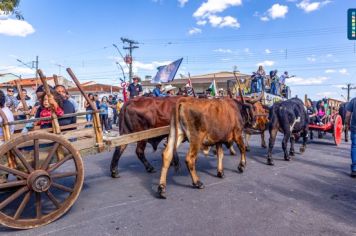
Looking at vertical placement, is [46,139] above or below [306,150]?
above

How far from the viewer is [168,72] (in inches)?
526

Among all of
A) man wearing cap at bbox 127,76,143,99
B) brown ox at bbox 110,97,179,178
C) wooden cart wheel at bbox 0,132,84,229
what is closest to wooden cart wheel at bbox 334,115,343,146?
brown ox at bbox 110,97,179,178

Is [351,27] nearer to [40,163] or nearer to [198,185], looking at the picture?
[198,185]

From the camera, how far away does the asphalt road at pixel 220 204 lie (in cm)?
390

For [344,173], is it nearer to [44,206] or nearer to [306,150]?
[306,150]

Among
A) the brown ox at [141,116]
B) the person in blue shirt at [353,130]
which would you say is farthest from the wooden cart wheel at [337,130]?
the brown ox at [141,116]

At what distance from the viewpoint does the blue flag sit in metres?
12.9

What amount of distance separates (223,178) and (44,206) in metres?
3.43

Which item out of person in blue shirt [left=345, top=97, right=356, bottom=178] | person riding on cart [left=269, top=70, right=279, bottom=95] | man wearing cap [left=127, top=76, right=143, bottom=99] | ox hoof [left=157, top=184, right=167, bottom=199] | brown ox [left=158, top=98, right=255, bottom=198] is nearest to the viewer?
ox hoof [left=157, top=184, right=167, bottom=199]

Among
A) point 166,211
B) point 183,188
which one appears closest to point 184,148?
point 183,188

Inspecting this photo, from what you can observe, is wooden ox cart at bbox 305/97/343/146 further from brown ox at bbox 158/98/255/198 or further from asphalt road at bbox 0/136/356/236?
brown ox at bbox 158/98/255/198

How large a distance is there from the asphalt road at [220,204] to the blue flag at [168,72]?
6136 mm

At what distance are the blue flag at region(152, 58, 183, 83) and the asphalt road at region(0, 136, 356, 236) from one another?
614 cm

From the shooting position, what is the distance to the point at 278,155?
885 centimetres
